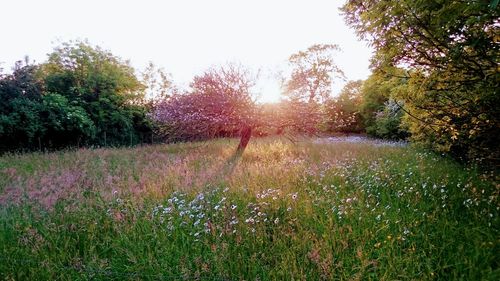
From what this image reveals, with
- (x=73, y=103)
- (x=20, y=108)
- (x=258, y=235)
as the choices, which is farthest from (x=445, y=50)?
(x=73, y=103)

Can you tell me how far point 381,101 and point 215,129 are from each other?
2072 cm

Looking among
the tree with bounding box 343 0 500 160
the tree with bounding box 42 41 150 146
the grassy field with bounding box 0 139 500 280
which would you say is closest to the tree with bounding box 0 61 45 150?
the tree with bounding box 42 41 150 146

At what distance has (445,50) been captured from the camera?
3.71m

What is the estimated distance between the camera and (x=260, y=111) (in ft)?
40.4

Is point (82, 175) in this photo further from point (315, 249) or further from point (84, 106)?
point (84, 106)

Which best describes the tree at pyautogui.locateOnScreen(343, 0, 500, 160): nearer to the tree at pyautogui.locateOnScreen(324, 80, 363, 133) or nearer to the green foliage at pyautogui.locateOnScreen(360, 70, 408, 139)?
the green foliage at pyautogui.locateOnScreen(360, 70, 408, 139)

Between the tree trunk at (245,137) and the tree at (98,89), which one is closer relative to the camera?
the tree trunk at (245,137)

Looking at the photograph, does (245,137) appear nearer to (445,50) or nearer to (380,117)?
(445,50)

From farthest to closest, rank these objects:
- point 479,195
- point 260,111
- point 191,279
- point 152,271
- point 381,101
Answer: point 381,101
point 260,111
point 479,195
point 152,271
point 191,279

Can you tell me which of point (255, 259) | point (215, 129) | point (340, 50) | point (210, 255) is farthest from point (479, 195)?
point (340, 50)

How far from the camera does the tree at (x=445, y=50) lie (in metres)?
3.22

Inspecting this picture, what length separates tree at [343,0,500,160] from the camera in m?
3.22

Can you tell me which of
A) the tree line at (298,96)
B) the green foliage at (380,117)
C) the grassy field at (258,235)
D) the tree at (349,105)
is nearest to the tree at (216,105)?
the tree line at (298,96)

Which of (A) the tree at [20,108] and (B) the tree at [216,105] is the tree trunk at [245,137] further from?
(A) the tree at [20,108]
